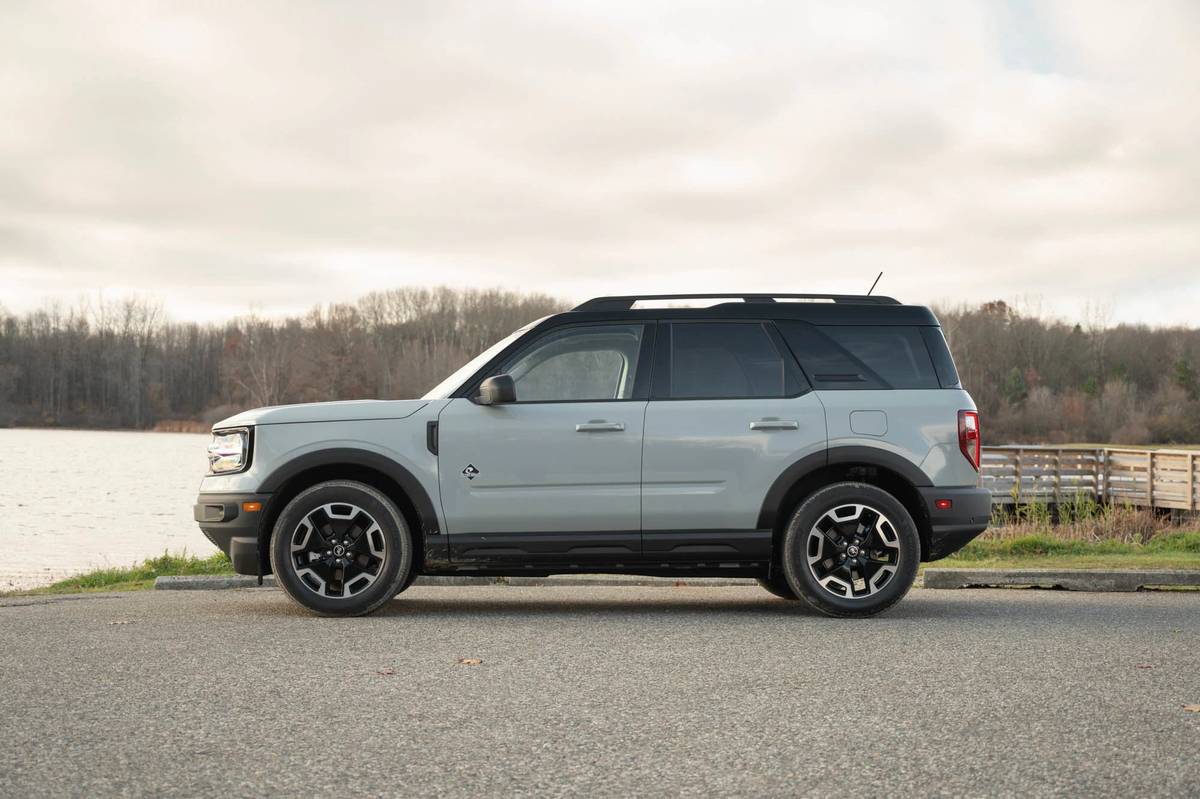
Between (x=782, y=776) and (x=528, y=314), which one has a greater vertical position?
(x=528, y=314)

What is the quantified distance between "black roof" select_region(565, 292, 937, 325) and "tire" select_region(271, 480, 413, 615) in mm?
1929

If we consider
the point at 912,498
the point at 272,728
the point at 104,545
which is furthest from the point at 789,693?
the point at 104,545

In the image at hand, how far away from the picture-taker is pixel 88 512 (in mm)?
33750

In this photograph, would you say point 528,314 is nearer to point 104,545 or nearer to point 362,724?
point 104,545

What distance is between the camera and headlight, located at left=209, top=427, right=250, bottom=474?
836 cm

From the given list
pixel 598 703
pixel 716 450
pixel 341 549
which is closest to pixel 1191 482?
pixel 716 450

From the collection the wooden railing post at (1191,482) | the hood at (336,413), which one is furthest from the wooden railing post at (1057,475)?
the hood at (336,413)

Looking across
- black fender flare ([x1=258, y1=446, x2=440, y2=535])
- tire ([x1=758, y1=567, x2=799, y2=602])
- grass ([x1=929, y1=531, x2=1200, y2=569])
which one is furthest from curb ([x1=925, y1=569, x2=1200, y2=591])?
black fender flare ([x1=258, y1=446, x2=440, y2=535])

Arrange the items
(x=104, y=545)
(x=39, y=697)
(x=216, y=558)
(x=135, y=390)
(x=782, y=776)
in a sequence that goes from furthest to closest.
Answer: (x=135, y=390) < (x=104, y=545) < (x=216, y=558) < (x=39, y=697) < (x=782, y=776)

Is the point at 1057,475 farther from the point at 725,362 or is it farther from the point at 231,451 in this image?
the point at 231,451

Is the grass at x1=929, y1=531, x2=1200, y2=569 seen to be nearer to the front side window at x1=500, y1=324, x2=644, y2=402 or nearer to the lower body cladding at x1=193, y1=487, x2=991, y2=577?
the lower body cladding at x1=193, y1=487, x2=991, y2=577

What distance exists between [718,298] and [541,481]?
184 centimetres

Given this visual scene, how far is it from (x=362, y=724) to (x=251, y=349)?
4323 inches

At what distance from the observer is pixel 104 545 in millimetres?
25703
